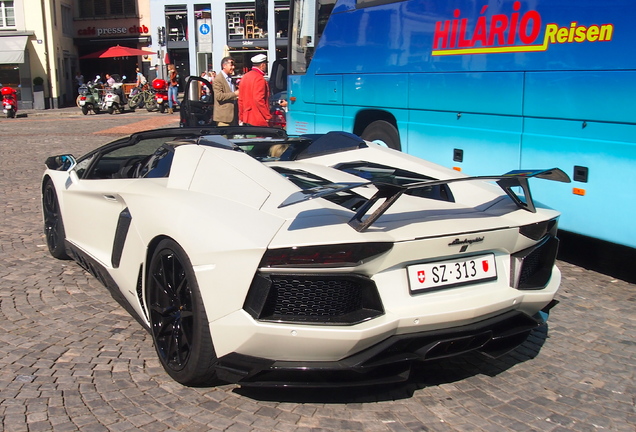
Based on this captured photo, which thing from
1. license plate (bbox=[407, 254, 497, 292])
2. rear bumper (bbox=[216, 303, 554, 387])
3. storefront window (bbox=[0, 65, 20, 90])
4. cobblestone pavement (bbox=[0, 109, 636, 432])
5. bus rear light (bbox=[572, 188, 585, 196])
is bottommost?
cobblestone pavement (bbox=[0, 109, 636, 432])

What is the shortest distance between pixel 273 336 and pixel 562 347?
2.08 m

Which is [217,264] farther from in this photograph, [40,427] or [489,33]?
[489,33]

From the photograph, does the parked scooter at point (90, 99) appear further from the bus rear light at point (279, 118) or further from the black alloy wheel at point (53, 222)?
the black alloy wheel at point (53, 222)

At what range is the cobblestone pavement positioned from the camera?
10.1 ft

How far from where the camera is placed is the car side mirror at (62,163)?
17.4 feet

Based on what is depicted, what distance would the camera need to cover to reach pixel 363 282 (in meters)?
2.89

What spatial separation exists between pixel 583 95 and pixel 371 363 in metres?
3.71

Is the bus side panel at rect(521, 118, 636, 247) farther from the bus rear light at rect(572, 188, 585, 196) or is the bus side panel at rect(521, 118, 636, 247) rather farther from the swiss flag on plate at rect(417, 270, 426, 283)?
the swiss flag on plate at rect(417, 270, 426, 283)

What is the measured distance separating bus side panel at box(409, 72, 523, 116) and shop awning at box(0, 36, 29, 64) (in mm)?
31537

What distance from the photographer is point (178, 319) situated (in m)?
3.38

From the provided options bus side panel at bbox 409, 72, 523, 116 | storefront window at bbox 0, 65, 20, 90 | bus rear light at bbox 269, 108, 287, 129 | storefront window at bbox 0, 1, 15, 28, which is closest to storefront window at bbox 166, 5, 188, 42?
storefront window at bbox 0, 1, 15, 28

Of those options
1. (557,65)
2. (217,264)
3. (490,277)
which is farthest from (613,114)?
(217,264)

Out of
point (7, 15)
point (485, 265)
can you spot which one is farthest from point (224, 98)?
point (7, 15)

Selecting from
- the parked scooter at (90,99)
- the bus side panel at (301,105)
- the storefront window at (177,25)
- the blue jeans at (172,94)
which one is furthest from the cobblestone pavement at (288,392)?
the storefront window at (177,25)
